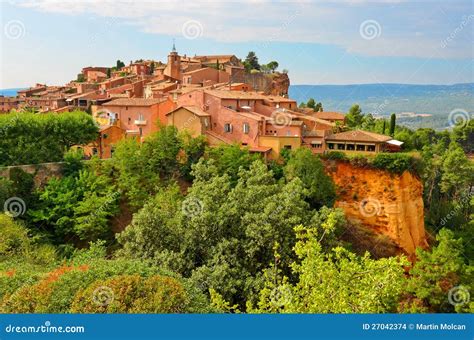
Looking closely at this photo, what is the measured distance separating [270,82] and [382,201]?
27887mm

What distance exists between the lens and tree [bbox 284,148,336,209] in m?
26.3

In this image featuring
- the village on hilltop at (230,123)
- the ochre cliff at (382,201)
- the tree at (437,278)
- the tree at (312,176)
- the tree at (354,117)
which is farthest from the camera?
the tree at (354,117)

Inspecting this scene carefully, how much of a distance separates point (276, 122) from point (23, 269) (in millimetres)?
18426

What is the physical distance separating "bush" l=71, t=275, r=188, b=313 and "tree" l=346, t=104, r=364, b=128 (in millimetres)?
31096

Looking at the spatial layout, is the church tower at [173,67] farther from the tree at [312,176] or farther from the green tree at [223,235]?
the green tree at [223,235]

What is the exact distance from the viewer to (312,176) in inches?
1043

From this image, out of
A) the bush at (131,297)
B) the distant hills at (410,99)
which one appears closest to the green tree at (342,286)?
the bush at (131,297)

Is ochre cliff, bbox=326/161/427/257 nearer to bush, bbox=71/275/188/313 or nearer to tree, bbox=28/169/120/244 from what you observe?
tree, bbox=28/169/120/244

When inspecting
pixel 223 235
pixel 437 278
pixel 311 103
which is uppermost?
pixel 311 103

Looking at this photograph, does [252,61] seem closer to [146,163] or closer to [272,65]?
[272,65]

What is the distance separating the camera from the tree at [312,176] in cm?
2633

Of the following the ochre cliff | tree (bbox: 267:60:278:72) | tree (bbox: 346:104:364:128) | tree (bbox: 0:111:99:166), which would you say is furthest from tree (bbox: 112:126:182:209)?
tree (bbox: 267:60:278:72)

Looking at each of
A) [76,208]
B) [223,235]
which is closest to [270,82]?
[76,208]

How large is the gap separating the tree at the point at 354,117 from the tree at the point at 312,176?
14.2 metres
